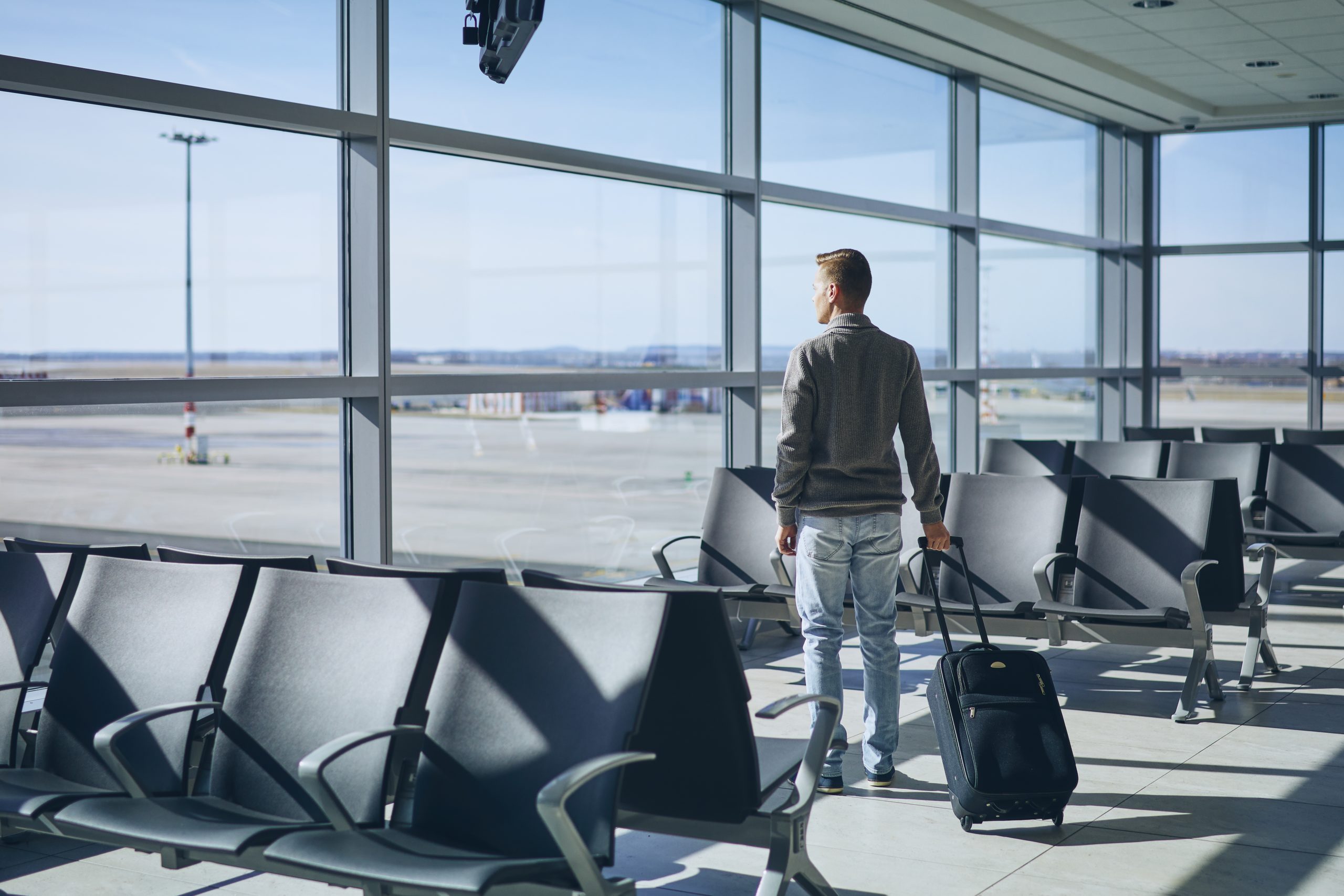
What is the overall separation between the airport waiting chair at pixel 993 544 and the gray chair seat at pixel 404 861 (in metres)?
3.02

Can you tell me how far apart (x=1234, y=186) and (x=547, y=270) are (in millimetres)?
8118

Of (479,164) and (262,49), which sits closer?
(262,49)

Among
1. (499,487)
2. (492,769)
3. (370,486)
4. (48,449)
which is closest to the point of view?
(492,769)

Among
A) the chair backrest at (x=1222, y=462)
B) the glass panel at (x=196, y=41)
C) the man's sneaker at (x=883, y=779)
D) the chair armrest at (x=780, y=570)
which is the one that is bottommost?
the man's sneaker at (x=883, y=779)

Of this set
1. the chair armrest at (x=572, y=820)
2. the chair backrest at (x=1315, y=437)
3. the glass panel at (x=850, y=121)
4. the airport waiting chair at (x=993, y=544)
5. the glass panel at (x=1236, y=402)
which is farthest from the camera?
the glass panel at (x=1236, y=402)

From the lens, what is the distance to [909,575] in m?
5.37

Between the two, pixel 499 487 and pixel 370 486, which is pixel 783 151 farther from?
pixel 499 487

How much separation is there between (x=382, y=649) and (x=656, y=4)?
195 inches

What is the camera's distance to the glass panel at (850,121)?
7570 millimetres

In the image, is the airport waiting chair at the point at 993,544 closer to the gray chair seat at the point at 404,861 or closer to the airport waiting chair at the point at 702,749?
the airport waiting chair at the point at 702,749

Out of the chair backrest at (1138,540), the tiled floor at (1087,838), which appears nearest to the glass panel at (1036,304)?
the chair backrest at (1138,540)

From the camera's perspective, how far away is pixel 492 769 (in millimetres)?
2543

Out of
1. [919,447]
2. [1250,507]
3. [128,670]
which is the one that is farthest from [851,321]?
[1250,507]

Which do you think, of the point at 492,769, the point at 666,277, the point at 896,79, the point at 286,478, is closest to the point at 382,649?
the point at 492,769
